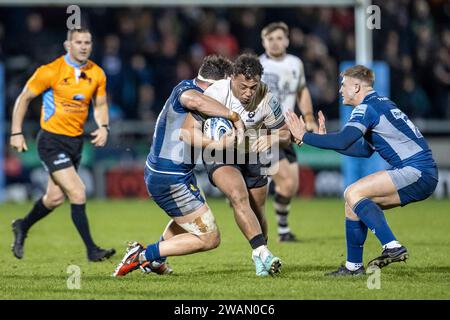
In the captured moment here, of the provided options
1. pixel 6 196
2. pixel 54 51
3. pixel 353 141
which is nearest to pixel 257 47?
pixel 54 51

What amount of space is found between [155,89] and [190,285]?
1223 centimetres

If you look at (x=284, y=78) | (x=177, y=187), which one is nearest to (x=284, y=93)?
(x=284, y=78)

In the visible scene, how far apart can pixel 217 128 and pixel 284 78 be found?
429 centimetres

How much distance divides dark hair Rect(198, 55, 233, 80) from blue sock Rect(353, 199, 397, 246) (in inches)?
68.5

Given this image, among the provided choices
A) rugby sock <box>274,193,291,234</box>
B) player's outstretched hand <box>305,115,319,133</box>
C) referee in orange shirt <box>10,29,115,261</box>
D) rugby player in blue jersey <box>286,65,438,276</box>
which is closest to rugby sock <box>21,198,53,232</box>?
referee in orange shirt <box>10,29,115,261</box>

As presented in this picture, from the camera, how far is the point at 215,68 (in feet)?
28.5

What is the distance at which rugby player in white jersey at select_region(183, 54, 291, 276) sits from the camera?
848 centimetres

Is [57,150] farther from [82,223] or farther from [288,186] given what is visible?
[288,186]

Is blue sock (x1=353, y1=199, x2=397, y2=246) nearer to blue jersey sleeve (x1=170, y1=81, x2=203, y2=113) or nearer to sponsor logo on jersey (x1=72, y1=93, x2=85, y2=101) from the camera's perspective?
blue jersey sleeve (x1=170, y1=81, x2=203, y2=113)

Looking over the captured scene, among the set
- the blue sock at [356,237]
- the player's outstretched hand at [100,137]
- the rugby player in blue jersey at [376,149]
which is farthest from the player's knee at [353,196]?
the player's outstretched hand at [100,137]

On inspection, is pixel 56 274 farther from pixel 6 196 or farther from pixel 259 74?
pixel 6 196

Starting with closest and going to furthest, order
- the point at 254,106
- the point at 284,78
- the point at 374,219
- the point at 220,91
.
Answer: the point at 374,219
the point at 220,91
the point at 254,106
the point at 284,78

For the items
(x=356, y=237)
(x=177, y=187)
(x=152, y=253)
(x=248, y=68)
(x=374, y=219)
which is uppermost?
(x=248, y=68)
